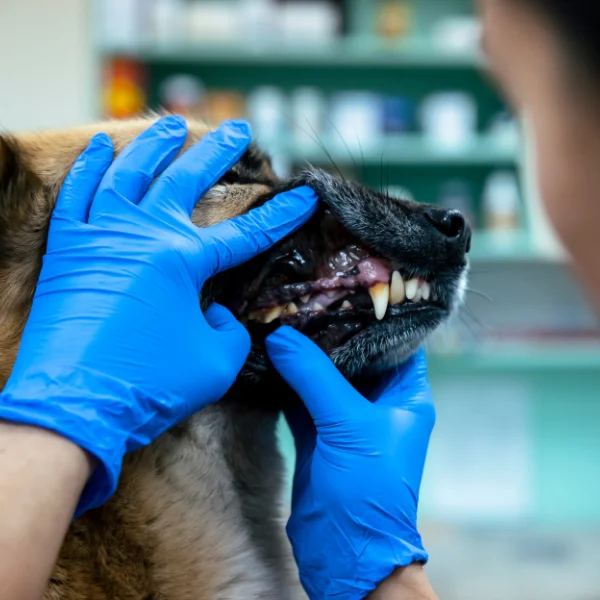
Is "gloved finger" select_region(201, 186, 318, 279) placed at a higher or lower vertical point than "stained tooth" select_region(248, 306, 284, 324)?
higher

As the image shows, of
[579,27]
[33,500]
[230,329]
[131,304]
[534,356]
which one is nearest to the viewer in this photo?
[579,27]

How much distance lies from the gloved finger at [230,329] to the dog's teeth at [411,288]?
0.27 metres

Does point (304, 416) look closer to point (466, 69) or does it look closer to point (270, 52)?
point (270, 52)

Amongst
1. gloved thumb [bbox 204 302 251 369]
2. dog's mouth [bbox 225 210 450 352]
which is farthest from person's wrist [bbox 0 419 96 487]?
dog's mouth [bbox 225 210 450 352]

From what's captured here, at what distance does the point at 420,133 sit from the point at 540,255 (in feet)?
2.92

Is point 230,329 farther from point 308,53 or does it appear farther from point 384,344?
point 308,53

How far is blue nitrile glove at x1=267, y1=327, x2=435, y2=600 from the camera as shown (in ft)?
3.28

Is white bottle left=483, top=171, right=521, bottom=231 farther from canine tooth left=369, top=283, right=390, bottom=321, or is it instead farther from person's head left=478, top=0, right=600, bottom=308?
person's head left=478, top=0, right=600, bottom=308

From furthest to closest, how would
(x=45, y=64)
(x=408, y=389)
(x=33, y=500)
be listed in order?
(x=45, y=64) < (x=408, y=389) < (x=33, y=500)

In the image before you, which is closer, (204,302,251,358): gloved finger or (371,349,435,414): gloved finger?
(204,302,251,358): gloved finger

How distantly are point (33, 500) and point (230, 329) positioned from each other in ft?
1.25

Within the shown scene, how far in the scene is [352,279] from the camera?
1035 mm

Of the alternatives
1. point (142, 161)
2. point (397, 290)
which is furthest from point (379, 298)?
point (142, 161)

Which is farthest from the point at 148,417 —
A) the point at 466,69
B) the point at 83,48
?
the point at 466,69
